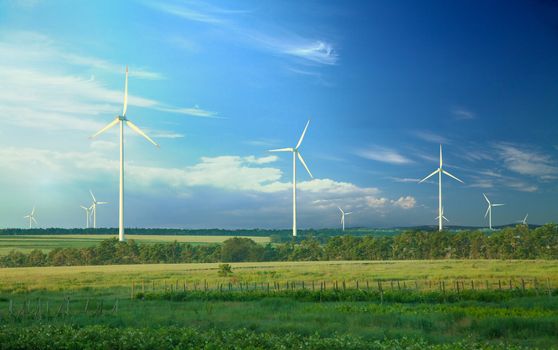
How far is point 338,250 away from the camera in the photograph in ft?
402

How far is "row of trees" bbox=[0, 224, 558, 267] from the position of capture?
112438 mm

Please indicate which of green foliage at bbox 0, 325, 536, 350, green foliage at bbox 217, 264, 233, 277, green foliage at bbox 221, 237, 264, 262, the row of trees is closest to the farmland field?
green foliage at bbox 0, 325, 536, 350

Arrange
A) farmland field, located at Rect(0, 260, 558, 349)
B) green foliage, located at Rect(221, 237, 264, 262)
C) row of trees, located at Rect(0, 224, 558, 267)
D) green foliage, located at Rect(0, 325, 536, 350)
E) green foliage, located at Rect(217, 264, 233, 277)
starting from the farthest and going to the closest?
1. green foliage, located at Rect(221, 237, 264, 262)
2. row of trees, located at Rect(0, 224, 558, 267)
3. green foliage, located at Rect(217, 264, 233, 277)
4. farmland field, located at Rect(0, 260, 558, 349)
5. green foliage, located at Rect(0, 325, 536, 350)

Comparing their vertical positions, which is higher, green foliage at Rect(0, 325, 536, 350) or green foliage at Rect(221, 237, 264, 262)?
green foliage at Rect(0, 325, 536, 350)

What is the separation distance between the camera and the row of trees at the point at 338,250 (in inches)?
4427

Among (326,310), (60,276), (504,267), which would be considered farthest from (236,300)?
(504,267)

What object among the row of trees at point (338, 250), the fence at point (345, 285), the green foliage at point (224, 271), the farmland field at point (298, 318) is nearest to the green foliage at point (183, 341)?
the farmland field at point (298, 318)

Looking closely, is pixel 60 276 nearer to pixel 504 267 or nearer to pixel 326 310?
pixel 326 310

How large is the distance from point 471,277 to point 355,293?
83.4ft

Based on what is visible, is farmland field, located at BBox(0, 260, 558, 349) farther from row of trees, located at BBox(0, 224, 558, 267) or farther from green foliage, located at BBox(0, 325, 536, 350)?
row of trees, located at BBox(0, 224, 558, 267)

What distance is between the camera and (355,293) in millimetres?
45531

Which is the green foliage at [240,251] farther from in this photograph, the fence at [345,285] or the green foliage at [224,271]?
the fence at [345,285]

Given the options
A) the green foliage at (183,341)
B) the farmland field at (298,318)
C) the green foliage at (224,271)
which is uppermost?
the green foliage at (183,341)

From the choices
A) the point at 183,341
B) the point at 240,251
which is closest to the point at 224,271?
the point at 240,251
